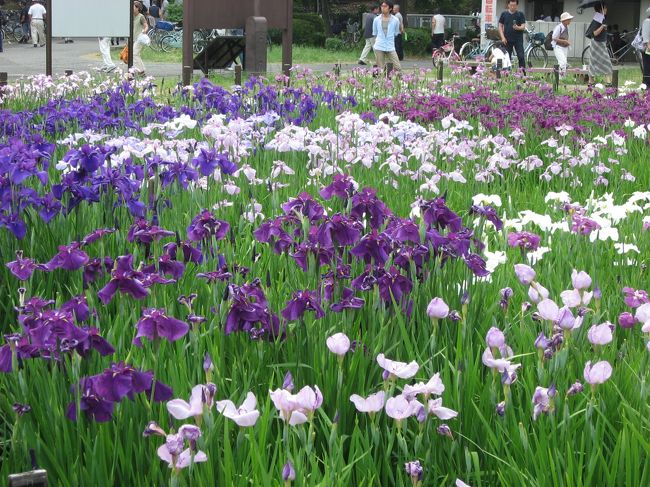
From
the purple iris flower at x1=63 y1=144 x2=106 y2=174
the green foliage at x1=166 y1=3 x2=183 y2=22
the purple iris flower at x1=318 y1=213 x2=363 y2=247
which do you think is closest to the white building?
the green foliage at x1=166 y1=3 x2=183 y2=22

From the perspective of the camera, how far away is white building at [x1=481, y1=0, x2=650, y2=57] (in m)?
33.8

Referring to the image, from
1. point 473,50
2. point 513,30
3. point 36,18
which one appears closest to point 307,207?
point 513,30

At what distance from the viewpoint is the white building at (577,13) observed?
33812 mm

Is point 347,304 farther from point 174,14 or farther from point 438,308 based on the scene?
point 174,14

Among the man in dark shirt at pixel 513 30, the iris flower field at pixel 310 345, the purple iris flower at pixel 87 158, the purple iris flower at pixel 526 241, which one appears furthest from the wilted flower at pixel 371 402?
the man in dark shirt at pixel 513 30

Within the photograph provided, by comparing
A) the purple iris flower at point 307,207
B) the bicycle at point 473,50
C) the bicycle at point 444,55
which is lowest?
the purple iris flower at point 307,207

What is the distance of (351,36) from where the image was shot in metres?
40.2

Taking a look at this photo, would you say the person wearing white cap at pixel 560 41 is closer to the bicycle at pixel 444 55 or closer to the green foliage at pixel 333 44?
the bicycle at pixel 444 55

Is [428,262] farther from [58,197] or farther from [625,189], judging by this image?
[625,189]

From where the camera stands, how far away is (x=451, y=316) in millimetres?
2717

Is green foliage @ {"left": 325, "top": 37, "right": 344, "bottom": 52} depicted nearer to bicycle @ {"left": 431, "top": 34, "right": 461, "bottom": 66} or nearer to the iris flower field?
bicycle @ {"left": 431, "top": 34, "right": 461, "bottom": 66}

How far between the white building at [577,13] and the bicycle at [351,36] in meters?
5.83

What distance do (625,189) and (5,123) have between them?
4426 millimetres

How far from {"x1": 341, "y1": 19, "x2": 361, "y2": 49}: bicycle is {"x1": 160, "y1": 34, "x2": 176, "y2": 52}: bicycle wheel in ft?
26.5
